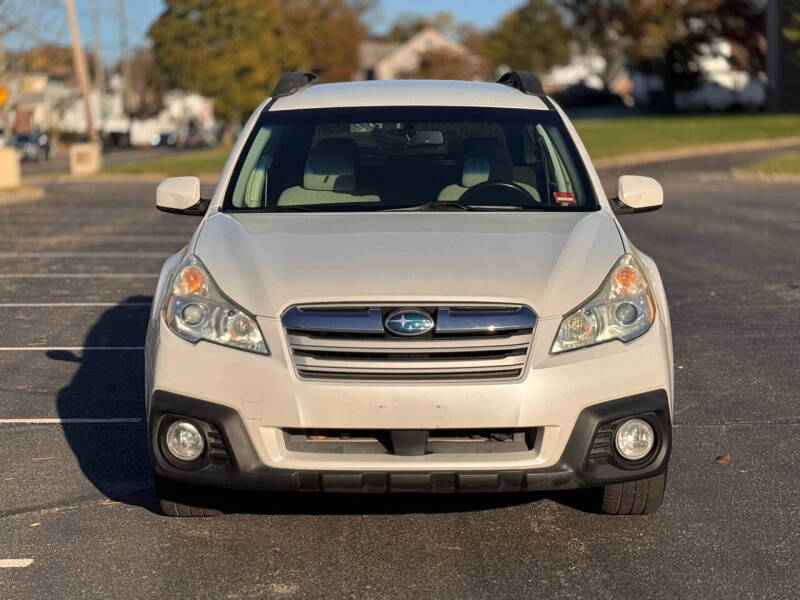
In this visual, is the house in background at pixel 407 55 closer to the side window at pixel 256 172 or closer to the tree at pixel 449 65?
the tree at pixel 449 65

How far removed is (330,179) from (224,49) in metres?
63.5

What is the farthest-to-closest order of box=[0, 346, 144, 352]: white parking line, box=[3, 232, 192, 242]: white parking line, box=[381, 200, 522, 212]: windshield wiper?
box=[3, 232, 192, 242]: white parking line, box=[0, 346, 144, 352]: white parking line, box=[381, 200, 522, 212]: windshield wiper

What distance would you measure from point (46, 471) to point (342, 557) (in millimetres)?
1906

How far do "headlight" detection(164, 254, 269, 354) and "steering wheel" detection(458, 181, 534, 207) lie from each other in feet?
4.85

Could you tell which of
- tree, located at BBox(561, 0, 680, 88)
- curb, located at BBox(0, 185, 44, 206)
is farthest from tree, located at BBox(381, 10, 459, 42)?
curb, located at BBox(0, 185, 44, 206)

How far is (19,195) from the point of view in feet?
101

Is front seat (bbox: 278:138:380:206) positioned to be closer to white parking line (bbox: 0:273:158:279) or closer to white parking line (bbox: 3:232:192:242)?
white parking line (bbox: 0:273:158:279)

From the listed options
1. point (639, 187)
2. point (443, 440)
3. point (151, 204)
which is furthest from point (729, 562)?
point (151, 204)

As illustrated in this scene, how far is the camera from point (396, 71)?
125500 millimetres

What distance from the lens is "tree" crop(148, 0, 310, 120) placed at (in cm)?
6762

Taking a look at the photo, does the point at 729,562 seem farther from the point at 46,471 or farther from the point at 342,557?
the point at 46,471

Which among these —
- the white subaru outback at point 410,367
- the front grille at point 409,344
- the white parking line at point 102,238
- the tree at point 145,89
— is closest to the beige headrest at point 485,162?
the white subaru outback at point 410,367

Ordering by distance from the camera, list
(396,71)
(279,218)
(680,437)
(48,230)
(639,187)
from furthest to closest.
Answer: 1. (396,71)
2. (48,230)
3. (680,437)
4. (639,187)
5. (279,218)

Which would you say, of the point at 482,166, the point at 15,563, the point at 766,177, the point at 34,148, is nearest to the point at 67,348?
the point at 482,166
